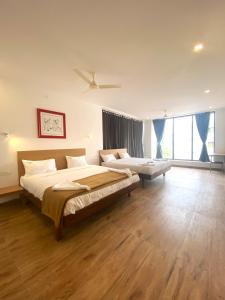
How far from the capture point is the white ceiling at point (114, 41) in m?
1.48

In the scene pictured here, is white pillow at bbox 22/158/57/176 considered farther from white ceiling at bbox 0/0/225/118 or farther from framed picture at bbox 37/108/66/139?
white ceiling at bbox 0/0/225/118

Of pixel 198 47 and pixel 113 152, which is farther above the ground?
pixel 198 47

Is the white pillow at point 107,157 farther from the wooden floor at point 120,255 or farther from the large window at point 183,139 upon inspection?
the large window at point 183,139

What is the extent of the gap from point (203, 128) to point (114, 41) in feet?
19.9

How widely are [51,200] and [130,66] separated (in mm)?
2616

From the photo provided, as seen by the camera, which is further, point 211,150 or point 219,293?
point 211,150

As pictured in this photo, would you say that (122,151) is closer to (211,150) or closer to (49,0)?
(211,150)

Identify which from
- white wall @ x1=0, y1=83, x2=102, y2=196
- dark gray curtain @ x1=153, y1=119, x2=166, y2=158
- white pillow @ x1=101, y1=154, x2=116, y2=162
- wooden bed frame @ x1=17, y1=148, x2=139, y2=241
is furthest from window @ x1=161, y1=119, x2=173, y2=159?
wooden bed frame @ x1=17, y1=148, x2=139, y2=241

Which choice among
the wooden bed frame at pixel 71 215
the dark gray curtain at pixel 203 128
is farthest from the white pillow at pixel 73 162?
the dark gray curtain at pixel 203 128

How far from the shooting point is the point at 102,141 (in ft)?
17.9

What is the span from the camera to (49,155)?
12.2 feet

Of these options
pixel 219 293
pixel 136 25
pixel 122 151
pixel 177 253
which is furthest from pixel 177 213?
pixel 122 151

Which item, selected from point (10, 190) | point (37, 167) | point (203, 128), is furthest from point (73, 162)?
point (203, 128)

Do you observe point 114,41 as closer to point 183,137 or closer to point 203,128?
point 203,128
